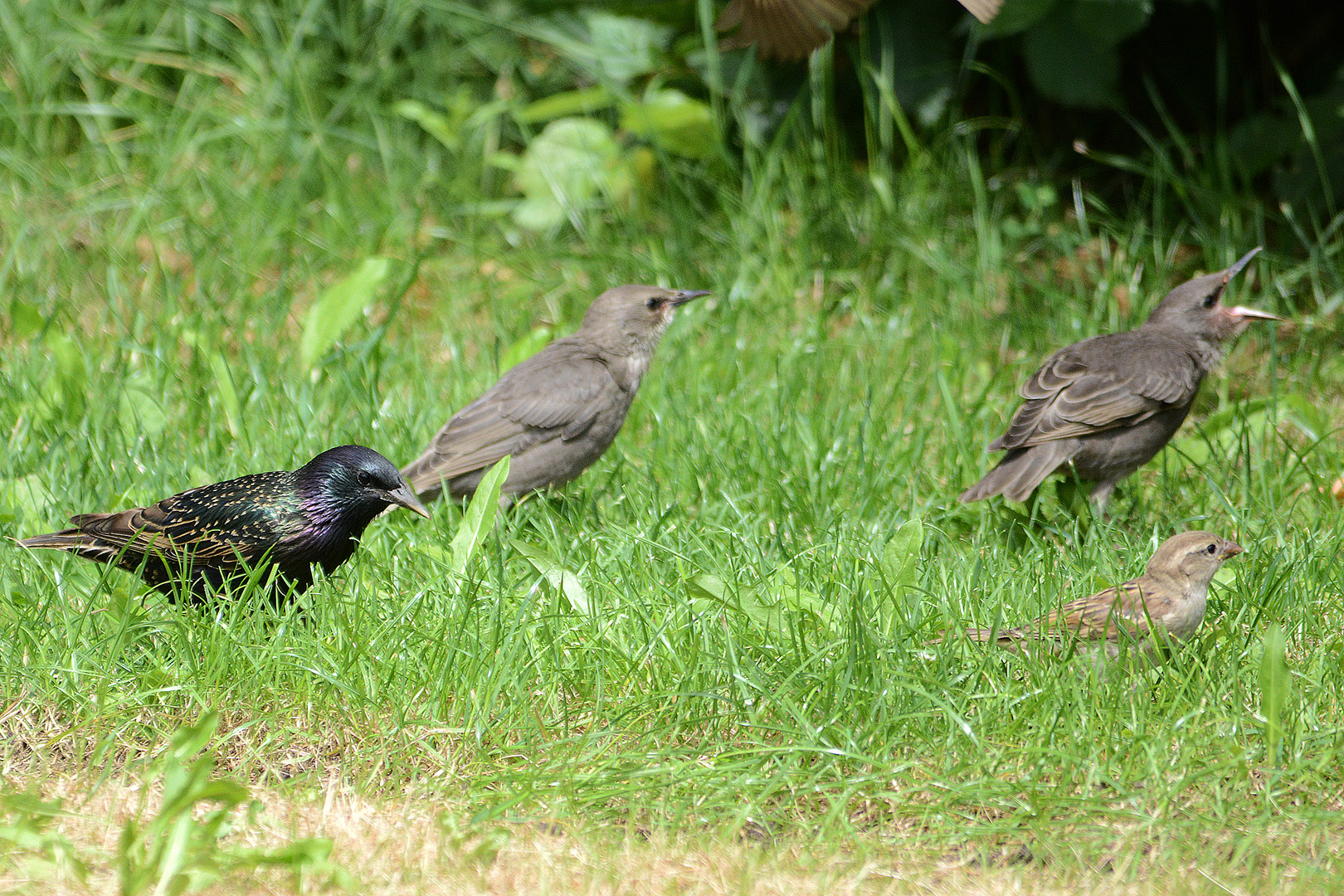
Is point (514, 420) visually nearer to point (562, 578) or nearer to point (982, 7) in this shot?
point (562, 578)

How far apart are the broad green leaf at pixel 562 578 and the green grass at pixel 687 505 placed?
35 millimetres

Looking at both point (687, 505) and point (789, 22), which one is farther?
point (687, 505)

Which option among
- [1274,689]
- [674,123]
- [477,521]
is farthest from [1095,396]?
[674,123]

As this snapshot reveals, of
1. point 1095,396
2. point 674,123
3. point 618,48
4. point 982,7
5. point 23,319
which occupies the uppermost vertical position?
point 982,7

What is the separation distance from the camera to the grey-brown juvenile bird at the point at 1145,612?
11.4ft

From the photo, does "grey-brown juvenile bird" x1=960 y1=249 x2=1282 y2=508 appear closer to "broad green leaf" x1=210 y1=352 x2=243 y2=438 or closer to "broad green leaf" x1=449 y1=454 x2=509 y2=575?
"broad green leaf" x1=449 y1=454 x2=509 y2=575

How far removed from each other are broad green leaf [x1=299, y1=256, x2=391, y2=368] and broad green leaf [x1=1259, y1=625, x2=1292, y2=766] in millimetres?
4010

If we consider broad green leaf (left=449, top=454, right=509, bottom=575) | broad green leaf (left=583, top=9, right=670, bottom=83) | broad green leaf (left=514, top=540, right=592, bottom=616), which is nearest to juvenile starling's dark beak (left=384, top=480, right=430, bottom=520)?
broad green leaf (left=449, top=454, right=509, bottom=575)

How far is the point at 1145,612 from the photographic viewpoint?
134 inches

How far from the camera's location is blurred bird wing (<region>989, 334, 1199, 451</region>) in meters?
4.78

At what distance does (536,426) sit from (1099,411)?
2069 mm

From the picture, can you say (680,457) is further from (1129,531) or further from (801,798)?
(801,798)

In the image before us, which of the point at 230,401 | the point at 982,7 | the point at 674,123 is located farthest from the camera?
the point at 674,123

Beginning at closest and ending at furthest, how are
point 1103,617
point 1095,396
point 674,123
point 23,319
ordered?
point 1103,617, point 1095,396, point 23,319, point 674,123
